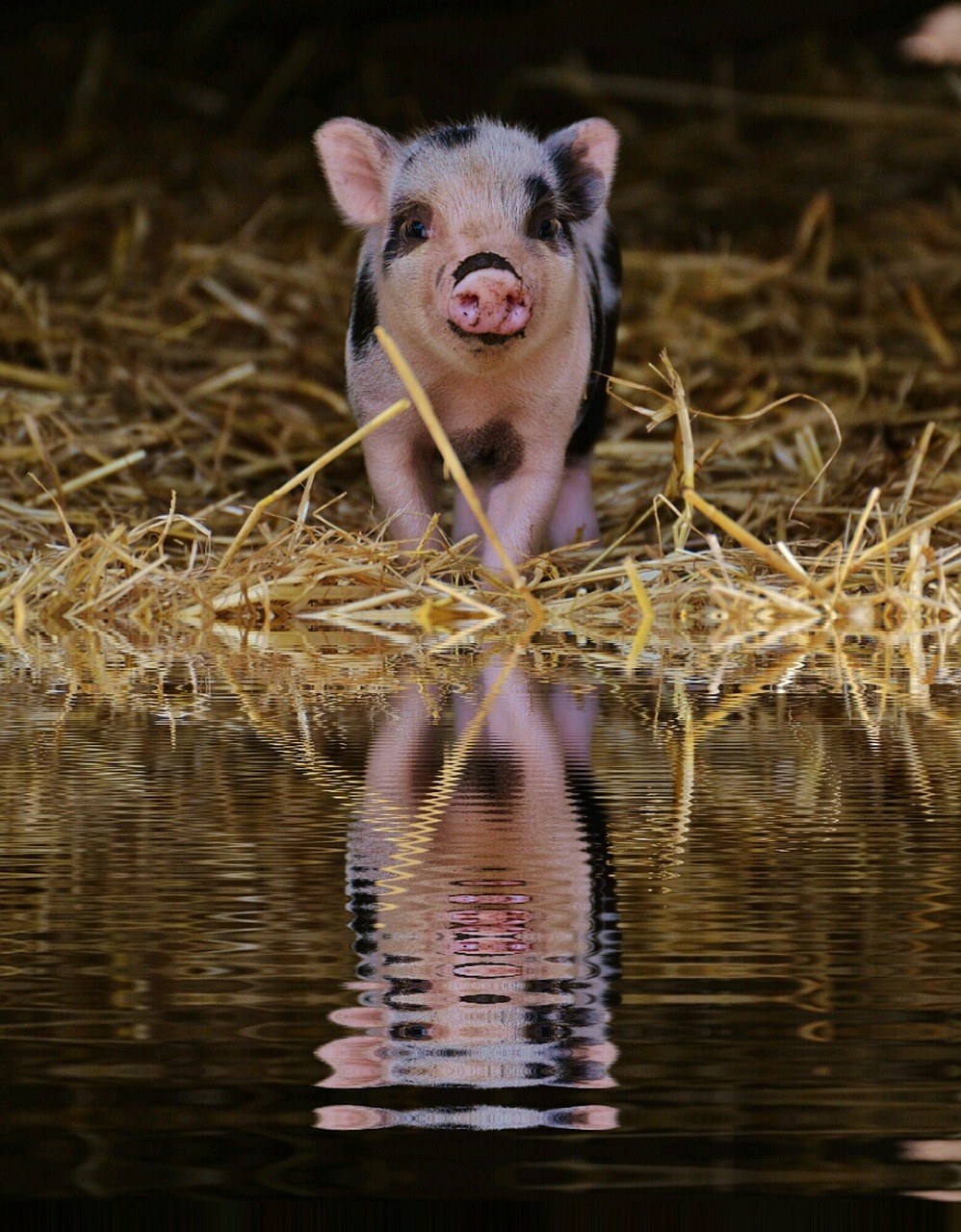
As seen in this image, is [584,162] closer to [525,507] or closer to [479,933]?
[525,507]

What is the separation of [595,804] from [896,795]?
0.78ft

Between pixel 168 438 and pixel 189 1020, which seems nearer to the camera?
pixel 189 1020

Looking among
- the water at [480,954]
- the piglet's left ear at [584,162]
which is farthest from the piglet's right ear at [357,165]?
the water at [480,954]

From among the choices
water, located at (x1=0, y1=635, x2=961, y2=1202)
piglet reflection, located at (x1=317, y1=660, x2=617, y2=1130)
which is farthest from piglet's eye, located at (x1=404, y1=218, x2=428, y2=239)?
piglet reflection, located at (x1=317, y1=660, x2=617, y2=1130)

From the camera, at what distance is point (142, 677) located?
2.30 m

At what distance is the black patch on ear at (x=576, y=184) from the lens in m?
3.42

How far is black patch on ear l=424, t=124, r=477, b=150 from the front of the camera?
3307 millimetres

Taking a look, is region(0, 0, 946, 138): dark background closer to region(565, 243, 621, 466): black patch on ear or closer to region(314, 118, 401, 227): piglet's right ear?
region(565, 243, 621, 466): black patch on ear

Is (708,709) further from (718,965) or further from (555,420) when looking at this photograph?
(555,420)

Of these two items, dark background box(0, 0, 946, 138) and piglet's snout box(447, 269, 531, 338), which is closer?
piglet's snout box(447, 269, 531, 338)

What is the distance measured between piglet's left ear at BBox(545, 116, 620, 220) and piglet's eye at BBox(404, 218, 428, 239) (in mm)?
281

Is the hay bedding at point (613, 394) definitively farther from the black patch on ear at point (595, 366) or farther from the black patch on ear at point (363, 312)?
the black patch on ear at point (363, 312)

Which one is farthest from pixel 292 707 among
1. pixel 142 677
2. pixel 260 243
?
pixel 260 243

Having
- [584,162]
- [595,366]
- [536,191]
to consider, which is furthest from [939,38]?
[536,191]
